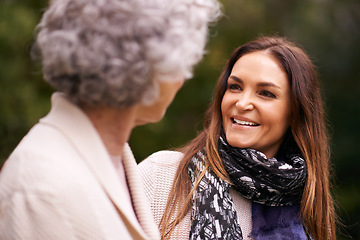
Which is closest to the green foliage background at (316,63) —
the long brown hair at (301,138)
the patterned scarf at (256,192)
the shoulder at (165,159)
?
the shoulder at (165,159)

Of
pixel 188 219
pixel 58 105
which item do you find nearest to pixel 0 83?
pixel 188 219

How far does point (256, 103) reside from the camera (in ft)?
7.89

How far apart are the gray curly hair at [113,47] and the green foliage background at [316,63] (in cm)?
483

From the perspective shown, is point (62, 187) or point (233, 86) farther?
point (233, 86)

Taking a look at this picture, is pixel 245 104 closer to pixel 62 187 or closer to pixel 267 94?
pixel 267 94

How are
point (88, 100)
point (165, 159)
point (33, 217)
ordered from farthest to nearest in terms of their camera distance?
point (165, 159)
point (88, 100)
point (33, 217)

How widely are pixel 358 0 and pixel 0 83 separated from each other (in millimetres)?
5618

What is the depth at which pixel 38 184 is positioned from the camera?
3.49 feet

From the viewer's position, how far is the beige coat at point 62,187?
41.9 inches

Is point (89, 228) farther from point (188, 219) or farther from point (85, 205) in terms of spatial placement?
point (188, 219)

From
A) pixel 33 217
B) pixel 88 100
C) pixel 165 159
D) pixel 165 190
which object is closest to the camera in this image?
pixel 33 217

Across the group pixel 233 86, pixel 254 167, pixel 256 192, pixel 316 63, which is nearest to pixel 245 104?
pixel 233 86

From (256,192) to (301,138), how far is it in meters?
0.39

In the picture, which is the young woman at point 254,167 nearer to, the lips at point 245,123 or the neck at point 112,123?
the lips at point 245,123
